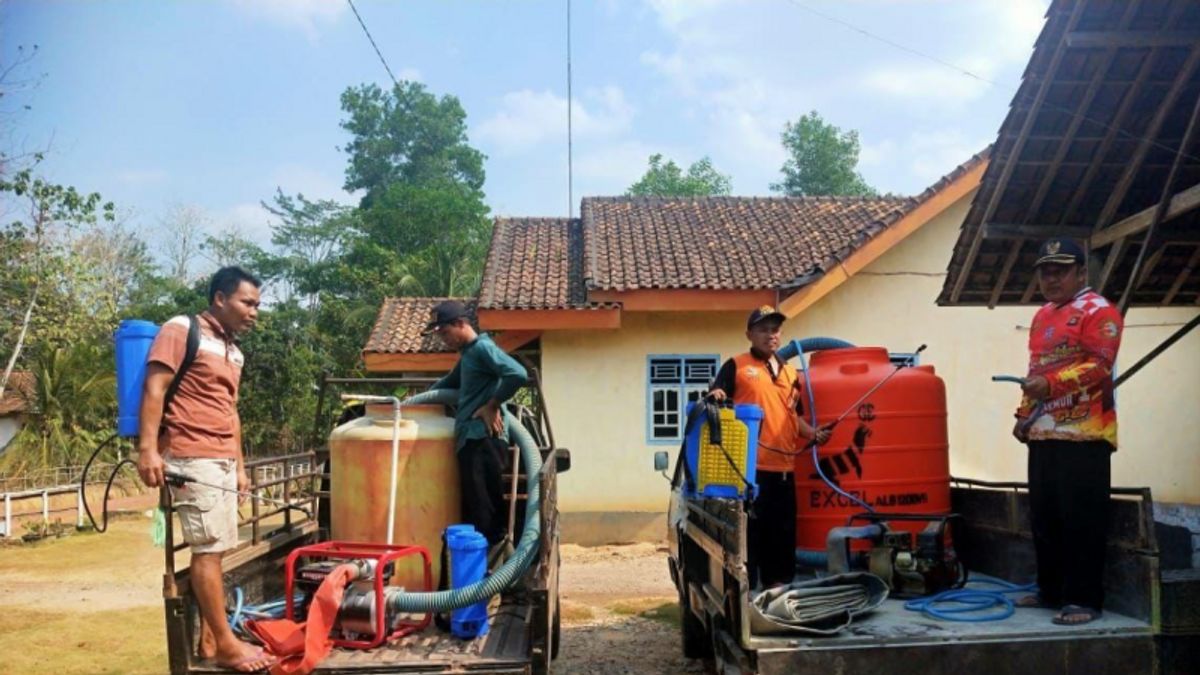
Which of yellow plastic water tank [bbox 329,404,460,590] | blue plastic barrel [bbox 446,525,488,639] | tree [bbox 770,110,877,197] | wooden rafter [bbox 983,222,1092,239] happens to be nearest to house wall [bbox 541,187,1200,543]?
wooden rafter [bbox 983,222,1092,239]

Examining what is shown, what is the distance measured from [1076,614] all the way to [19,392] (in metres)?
19.7

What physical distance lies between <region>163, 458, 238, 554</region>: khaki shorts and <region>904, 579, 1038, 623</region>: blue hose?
302 cm

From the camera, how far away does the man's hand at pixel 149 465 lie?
12.5 feet

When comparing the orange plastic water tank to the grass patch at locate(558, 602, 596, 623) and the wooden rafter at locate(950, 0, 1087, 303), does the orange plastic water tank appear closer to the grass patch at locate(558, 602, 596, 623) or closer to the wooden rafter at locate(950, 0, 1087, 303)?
the wooden rafter at locate(950, 0, 1087, 303)

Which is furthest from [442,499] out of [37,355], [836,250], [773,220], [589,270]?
[37,355]

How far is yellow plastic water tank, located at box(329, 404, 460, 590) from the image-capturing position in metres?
4.79

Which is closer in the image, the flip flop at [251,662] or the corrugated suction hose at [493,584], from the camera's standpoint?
the flip flop at [251,662]

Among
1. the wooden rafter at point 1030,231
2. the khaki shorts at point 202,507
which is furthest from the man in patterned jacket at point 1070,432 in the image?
the khaki shorts at point 202,507

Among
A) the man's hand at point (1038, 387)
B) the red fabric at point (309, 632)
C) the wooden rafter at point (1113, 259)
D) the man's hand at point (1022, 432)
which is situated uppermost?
the wooden rafter at point (1113, 259)

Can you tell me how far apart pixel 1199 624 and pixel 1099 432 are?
0.84m

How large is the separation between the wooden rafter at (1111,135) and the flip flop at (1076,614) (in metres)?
3.05

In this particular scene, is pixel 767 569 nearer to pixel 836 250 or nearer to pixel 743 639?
pixel 743 639

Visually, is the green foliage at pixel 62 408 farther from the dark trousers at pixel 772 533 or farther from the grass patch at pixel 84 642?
the dark trousers at pixel 772 533

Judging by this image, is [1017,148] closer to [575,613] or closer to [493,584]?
[493,584]
